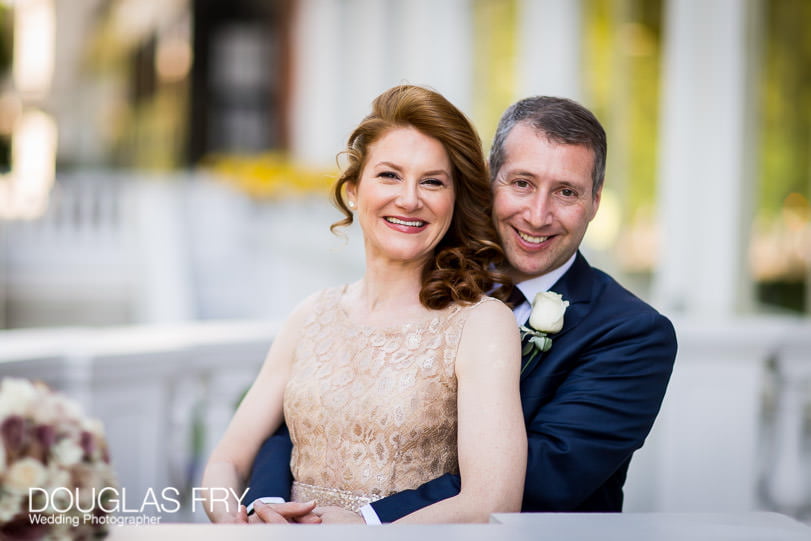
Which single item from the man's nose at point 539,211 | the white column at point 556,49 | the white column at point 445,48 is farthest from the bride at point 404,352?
the white column at point 445,48

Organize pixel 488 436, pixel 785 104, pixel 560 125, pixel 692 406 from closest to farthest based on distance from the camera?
pixel 488 436, pixel 560 125, pixel 692 406, pixel 785 104

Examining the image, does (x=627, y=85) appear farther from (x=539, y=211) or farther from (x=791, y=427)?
(x=539, y=211)

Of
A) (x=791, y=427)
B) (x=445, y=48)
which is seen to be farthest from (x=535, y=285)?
(x=445, y=48)

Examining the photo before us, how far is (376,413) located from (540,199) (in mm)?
559

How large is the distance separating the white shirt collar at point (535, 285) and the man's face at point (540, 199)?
0.02 meters

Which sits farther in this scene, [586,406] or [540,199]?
[540,199]

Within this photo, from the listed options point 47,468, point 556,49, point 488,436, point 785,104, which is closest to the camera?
point 47,468

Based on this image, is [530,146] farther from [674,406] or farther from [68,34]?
[68,34]

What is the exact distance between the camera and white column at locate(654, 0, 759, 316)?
4617mm

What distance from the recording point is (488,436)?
70.4 inches

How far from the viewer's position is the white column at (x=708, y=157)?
462 cm

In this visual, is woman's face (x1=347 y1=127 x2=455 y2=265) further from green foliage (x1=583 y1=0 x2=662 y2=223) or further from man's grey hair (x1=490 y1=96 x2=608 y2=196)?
green foliage (x1=583 y1=0 x2=662 y2=223)

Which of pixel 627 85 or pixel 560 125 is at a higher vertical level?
pixel 627 85

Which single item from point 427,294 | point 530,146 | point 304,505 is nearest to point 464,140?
point 530,146
